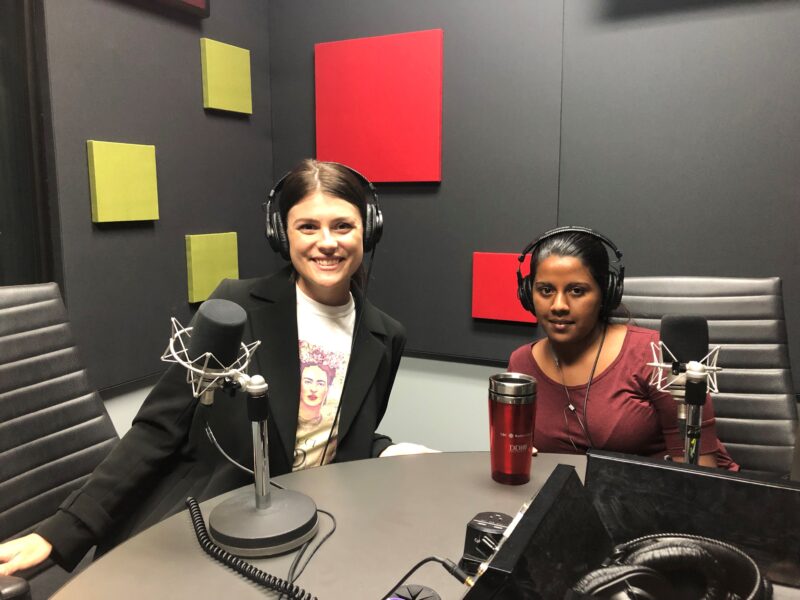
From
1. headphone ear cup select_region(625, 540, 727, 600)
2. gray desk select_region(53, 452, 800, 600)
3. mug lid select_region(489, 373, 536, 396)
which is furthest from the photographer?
mug lid select_region(489, 373, 536, 396)

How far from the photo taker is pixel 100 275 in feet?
6.66

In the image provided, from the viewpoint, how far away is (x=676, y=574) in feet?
2.06

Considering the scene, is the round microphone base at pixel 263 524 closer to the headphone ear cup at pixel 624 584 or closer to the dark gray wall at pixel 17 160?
the headphone ear cup at pixel 624 584

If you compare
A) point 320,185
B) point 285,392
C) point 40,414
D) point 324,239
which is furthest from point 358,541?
point 40,414

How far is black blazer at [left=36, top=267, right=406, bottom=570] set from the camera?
39.6 inches

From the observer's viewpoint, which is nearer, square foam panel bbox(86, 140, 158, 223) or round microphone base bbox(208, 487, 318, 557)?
round microphone base bbox(208, 487, 318, 557)

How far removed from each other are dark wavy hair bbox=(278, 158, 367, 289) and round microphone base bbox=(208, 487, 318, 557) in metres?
0.72

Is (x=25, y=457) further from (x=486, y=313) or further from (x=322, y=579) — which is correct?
(x=486, y=313)

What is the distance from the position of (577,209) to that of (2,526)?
1999 millimetres

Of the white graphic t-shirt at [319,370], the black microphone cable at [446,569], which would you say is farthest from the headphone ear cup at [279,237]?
the black microphone cable at [446,569]

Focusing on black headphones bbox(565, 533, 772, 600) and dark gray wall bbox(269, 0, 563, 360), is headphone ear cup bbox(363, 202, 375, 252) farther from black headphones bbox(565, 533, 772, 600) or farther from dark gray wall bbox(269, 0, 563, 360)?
dark gray wall bbox(269, 0, 563, 360)

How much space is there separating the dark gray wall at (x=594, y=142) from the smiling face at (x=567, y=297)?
0.86m

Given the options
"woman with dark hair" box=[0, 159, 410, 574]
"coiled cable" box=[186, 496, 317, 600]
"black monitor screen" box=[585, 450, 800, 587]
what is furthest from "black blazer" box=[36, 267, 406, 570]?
"black monitor screen" box=[585, 450, 800, 587]

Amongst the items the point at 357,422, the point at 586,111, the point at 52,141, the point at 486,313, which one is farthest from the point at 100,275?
the point at 586,111
